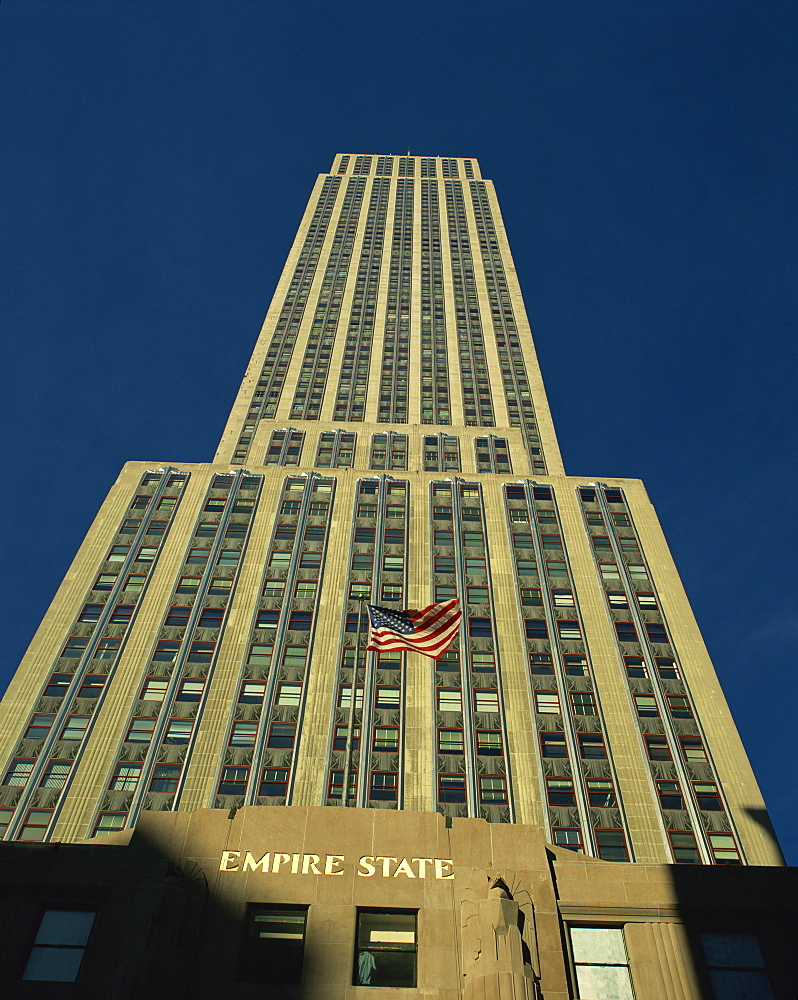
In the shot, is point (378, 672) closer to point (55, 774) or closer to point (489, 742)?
point (489, 742)

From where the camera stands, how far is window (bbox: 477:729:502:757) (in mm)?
55844

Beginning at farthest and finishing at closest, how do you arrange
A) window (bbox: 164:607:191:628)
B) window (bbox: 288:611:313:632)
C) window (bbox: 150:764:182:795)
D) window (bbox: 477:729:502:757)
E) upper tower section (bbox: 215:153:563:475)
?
upper tower section (bbox: 215:153:563:475) → window (bbox: 288:611:313:632) → window (bbox: 164:607:191:628) → window (bbox: 477:729:502:757) → window (bbox: 150:764:182:795)

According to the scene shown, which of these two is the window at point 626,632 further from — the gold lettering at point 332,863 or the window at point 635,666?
the gold lettering at point 332,863

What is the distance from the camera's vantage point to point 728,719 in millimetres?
58750

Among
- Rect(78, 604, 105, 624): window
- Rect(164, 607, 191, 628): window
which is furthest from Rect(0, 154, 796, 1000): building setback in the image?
Rect(78, 604, 105, 624): window

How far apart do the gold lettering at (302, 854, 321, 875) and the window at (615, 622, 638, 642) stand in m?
44.0

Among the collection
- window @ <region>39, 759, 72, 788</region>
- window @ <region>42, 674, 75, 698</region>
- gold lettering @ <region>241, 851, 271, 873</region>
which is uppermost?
window @ <region>42, 674, 75, 698</region>

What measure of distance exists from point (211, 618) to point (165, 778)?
15508 mm

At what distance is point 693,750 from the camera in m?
56.7

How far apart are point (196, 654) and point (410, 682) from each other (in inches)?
669

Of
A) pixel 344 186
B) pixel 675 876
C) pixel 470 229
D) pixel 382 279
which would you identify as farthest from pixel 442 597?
pixel 344 186

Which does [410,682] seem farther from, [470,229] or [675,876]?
[470,229]

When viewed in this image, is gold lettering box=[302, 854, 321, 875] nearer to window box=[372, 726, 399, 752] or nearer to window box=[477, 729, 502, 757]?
window box=[372, 726, 399, 752]

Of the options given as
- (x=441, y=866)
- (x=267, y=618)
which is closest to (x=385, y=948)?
(x=441, y=866)
